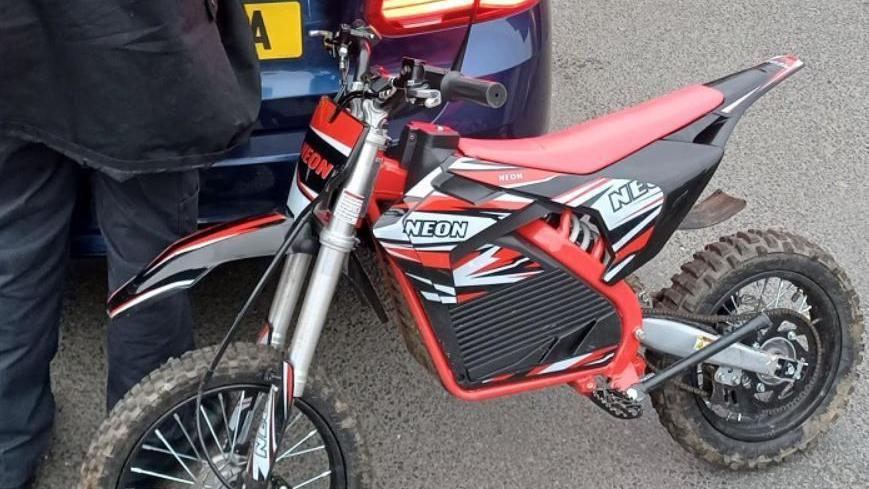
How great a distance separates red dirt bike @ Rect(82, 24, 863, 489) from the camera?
1882 mm

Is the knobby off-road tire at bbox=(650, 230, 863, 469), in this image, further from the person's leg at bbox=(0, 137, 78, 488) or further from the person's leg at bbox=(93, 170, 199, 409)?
the person's leg at bbox=(0, 137, 78, 488)

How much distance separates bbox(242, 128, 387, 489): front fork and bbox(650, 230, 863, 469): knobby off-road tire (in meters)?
1.04

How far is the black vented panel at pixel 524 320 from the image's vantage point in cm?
212

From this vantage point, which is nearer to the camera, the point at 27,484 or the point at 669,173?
the point at 669,173

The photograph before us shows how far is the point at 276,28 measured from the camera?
2.24 meters

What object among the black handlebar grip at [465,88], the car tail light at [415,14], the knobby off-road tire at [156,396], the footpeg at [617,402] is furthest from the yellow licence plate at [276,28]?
the footpeg at [617,402]

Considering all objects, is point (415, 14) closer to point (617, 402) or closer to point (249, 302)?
point (249, 302)

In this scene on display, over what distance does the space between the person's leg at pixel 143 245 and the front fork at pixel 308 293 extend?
1.14ft

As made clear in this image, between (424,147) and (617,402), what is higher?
(424,147)

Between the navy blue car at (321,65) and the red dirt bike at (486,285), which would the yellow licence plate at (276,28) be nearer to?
the navy blue car at (321,65)

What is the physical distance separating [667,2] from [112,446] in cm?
429

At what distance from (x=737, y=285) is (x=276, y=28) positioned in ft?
4.46

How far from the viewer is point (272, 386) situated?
1.92 meters

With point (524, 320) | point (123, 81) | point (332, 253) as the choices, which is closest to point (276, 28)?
point (123, 81)
